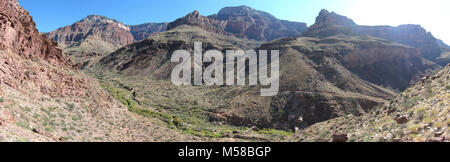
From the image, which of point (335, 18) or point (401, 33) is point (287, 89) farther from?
point (335, 18)

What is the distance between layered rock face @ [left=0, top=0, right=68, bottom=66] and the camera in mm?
19250

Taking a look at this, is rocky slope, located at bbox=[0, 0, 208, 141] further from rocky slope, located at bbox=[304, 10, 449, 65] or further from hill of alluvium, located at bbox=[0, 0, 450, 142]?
rocky slope, located at bbox=[304, 10, 449, 65]

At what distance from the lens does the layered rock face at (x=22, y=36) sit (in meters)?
19.2

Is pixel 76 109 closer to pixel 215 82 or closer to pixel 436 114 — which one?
pixel 436 114

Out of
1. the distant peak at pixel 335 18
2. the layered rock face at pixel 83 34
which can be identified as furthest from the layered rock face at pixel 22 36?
the layered rock face at pixel 83 34

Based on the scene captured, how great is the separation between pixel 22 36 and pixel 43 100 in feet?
28.7

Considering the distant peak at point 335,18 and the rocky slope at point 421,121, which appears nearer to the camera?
the rocky slope at point 421,121

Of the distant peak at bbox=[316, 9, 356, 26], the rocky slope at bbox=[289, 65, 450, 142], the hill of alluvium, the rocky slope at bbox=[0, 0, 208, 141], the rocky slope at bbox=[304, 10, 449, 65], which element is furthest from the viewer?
the distant peak at bbox=[316, 9, 356, 26]

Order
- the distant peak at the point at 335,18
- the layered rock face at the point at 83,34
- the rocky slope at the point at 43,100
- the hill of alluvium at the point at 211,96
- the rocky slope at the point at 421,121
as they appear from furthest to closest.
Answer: the layered rock face at the point at 83,34
the distant peak at the point at 335,18
the rocky slope at the point at 43,100
the hill of alluvium at the point at 211,96
the rocky slope at the point at 421,121

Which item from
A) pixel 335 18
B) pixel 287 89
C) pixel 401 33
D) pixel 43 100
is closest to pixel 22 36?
pixel 43 100

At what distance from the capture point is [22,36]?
70.4 ft

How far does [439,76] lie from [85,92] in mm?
28795

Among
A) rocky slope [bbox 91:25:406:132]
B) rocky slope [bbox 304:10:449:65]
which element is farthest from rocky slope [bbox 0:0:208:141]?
rocky slope [bbox 304:10:449:65]

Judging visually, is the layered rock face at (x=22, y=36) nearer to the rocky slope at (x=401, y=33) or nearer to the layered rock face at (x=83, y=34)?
the rocky slope at (x=401, y=33)
